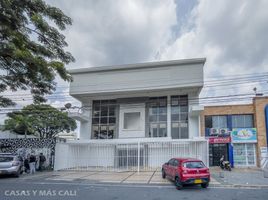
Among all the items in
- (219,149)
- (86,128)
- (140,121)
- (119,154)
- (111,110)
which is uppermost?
(111,110)

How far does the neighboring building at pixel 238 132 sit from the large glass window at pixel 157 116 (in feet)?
14.0

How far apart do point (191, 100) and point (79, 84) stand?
12617 mm

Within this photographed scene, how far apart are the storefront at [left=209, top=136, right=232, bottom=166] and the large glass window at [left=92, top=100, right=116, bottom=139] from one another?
11055 mm

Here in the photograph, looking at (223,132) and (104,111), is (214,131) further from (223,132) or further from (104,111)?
(104,111)

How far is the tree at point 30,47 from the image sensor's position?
5148mm

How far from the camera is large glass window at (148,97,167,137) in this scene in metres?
25.0

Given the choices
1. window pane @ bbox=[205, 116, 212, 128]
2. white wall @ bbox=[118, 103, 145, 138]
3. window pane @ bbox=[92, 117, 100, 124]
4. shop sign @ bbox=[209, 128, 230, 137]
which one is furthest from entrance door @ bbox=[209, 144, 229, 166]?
window pane @ bbox=[92, 117, 100, 124]

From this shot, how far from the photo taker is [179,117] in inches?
980

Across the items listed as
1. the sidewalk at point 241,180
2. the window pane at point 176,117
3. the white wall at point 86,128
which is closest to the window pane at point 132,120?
the window pane at point 176,117

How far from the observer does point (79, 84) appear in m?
26.0

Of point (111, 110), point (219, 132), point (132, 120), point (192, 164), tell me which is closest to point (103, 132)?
point (111, 110)

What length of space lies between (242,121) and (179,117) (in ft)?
22.3

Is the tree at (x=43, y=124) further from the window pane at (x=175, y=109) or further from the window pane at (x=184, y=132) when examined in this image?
the window pane at (x=184, y=132)

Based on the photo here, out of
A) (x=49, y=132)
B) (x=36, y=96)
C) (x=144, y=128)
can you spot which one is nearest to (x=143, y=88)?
(x=144, y=128)
